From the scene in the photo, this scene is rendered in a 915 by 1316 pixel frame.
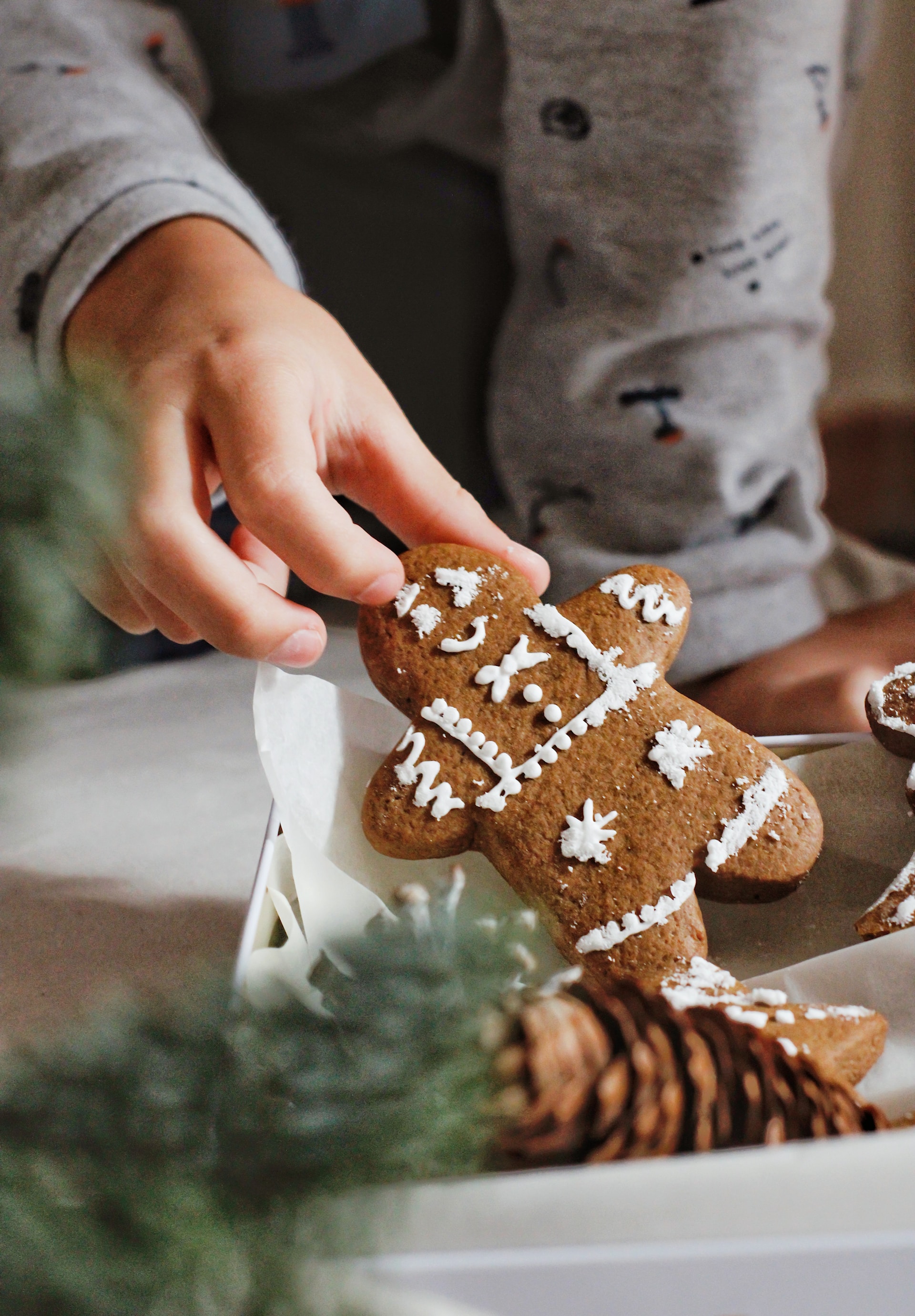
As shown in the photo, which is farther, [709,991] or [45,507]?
[709,991]

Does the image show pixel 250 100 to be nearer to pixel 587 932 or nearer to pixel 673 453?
pixel 673 453

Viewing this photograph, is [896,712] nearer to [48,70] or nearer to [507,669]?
[507,669]

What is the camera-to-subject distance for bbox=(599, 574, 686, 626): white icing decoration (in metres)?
0.44

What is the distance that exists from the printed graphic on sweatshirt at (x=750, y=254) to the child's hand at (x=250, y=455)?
38 cm

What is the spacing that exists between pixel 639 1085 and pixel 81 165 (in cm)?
65

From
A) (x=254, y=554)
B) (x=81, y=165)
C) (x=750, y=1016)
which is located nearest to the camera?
(x=750, y=1016)

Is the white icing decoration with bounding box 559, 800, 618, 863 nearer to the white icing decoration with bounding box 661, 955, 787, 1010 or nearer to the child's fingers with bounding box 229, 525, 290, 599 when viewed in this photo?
the white icing decoration with bounding box 661, 955, 787, 1010

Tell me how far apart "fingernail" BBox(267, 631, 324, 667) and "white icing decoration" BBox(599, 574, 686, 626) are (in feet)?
0.42

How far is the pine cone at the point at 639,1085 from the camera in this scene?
0.66 ft

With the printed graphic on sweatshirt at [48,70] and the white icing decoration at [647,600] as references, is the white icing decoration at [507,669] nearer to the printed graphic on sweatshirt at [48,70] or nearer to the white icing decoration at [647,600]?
the white icing decoration at [647,600]

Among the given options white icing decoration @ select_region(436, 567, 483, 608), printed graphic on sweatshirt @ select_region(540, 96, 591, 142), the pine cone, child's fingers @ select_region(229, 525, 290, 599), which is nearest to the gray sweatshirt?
printed graphic on sweatshirt @ select_region(540, 96, 591, 142)

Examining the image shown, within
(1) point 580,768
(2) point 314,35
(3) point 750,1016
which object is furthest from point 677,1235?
(2) point 314,35

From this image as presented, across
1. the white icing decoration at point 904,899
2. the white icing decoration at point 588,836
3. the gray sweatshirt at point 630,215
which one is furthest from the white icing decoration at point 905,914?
the gray sweatshirt at point 630,215

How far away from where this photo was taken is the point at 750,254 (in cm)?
82
